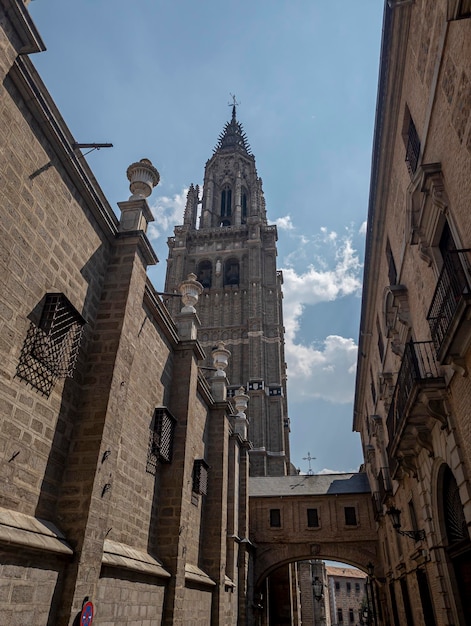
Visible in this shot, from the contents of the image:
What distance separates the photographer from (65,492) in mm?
6602

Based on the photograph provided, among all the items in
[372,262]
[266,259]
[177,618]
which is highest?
[266,259]

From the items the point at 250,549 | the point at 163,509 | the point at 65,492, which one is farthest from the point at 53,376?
the point at 250,549

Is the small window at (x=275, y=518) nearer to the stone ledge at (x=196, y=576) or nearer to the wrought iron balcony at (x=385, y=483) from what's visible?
the wrought iron balcony at (x=385, y=483)

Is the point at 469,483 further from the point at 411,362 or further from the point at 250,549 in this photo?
the point at 250,549

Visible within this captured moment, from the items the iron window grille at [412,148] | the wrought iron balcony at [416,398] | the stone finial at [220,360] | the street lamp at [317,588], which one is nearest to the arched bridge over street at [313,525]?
the stone finial at [220,360]

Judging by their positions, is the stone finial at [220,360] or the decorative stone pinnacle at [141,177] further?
the stone finial at [220,360]

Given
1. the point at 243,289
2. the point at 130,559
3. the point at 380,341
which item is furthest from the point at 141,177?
the point at 243,289

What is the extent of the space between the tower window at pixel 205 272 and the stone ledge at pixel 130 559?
127 feet

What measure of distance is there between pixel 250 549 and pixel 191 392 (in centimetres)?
1273

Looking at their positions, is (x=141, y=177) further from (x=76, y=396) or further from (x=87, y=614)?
(x=87, y=614)

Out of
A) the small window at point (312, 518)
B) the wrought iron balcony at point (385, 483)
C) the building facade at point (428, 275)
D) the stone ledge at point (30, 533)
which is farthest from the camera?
the small window at point (312, 518)

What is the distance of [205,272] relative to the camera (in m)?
48.2

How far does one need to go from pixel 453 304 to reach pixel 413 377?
251cm

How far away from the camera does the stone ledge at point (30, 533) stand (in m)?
5.10
